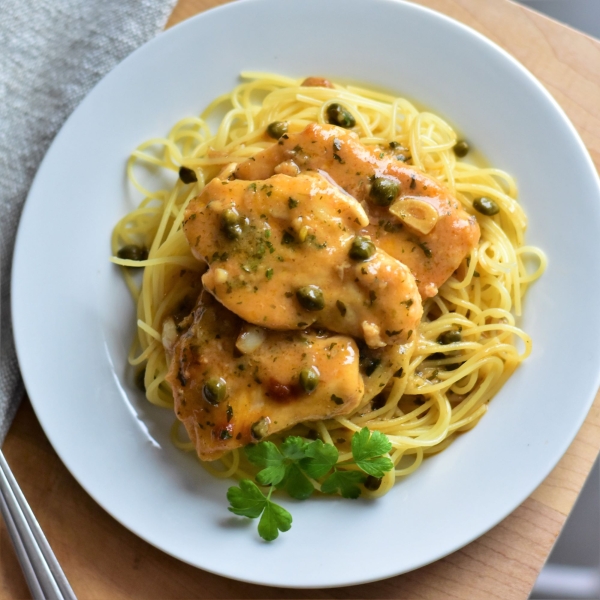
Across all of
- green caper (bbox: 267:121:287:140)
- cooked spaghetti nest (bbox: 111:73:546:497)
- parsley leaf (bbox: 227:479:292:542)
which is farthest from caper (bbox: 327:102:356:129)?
parsley leaf (bbox: 227:479:292:542)

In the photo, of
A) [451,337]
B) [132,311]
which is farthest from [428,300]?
[132,311]

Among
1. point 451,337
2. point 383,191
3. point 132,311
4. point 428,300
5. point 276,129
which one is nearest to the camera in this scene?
point 383,191

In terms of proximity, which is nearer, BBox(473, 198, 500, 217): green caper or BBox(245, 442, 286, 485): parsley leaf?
→ BBox(245, 442, 286, 485): parsley leaf

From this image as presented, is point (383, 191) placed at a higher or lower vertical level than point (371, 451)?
higher

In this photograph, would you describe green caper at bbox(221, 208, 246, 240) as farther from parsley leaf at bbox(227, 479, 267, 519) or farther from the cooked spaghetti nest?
parsley leaf at bbox(227, 479, 267, 519)

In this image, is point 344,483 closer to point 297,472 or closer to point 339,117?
point 297,472

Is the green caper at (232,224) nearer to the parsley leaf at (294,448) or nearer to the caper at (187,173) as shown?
the caper at (187,173)
